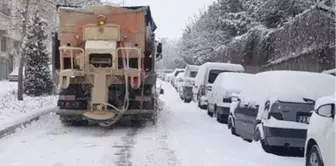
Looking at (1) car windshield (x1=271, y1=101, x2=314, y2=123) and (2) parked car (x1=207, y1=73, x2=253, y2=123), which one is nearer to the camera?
(1) car windshield (x1=271, y1=101, x2=314, y2=123)

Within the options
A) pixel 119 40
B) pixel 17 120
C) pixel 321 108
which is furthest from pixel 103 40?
pixel 321 108

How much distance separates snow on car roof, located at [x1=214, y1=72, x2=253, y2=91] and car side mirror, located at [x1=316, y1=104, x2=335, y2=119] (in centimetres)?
898

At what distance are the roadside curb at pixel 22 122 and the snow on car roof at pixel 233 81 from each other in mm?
5582

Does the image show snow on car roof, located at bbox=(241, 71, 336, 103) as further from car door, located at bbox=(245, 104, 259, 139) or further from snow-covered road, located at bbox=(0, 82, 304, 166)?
snow-covered road, located at bbox=(0, 82, 304, 166)

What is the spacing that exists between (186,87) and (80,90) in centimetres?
1323

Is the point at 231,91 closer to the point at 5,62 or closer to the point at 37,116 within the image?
the point at 37,116

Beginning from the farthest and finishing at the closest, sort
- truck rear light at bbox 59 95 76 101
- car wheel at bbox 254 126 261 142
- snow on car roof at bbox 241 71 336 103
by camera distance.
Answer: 1. truck rear light at bbox 59 95 76 101
2. car wheel at bbox 254 126 261 142
3. snow on car roof at bbox 241 71 336 103

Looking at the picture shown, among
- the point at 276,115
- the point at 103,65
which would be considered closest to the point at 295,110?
the point at 276,115

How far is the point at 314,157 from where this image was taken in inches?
285

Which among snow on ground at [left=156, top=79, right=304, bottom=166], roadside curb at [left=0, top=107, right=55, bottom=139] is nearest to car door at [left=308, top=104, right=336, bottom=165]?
snow on ground at [left=156, top=79, right=304, bottom=166]

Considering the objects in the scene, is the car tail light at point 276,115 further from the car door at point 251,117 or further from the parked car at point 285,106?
the car door at point 251,117

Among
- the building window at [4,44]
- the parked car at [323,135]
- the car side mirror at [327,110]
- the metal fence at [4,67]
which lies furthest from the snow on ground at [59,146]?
the building window at [4,44]

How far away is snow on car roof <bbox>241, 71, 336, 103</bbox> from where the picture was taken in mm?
9383

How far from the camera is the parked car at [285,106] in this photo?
360 inches
